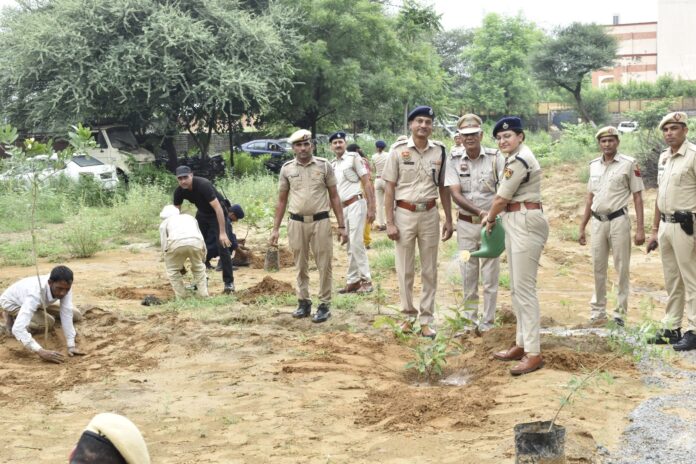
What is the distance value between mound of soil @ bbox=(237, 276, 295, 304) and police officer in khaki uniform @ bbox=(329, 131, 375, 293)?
67cm

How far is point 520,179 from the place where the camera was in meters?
6.28

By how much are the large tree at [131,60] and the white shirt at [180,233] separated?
11.8 meters

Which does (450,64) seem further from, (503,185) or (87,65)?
(503,185)

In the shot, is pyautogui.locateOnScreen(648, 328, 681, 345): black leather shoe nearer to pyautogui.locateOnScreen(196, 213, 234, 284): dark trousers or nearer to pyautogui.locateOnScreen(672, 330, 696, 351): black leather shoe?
pyautogui.locateOnScreen(672, 330, 696, 351): black leather shoe

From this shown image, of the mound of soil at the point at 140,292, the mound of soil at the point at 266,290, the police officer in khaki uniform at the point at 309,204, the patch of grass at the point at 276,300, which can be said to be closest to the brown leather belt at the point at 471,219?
the police officer in khaki uniform at the point at 309,204

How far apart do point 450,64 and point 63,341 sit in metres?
50.5

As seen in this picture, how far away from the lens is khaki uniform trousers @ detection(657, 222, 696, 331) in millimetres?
7108

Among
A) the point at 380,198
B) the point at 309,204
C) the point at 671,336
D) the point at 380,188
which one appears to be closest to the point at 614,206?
the point at 671,336

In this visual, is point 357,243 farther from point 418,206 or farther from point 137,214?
point 137,214

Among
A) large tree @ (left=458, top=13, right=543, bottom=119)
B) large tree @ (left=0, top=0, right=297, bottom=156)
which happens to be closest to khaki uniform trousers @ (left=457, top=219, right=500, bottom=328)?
large tree @ (left=0, top=0, right=297, bottom=156)

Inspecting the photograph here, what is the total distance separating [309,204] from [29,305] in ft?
8.99

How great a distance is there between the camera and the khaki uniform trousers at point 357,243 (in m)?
10.0

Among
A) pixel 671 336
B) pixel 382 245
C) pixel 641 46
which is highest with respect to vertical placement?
pixel 641 46

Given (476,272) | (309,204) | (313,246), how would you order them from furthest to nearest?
(313,246), (309,204), (476,272)
